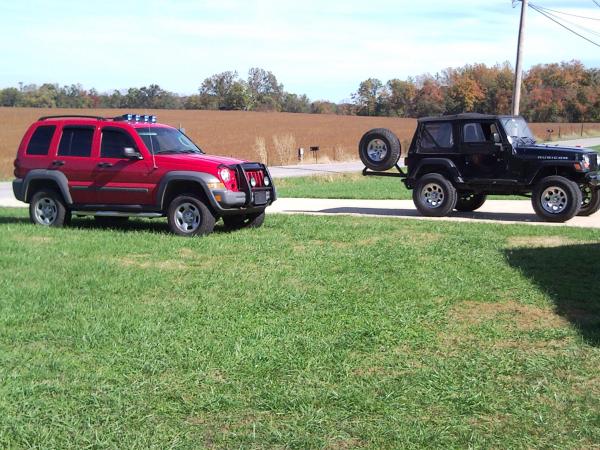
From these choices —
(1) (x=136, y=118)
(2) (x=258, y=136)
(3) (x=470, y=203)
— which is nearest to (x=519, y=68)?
(3) (x=470, y=203)

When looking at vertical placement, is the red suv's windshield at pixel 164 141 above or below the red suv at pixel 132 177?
above

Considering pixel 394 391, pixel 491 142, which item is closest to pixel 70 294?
pixel 394 391

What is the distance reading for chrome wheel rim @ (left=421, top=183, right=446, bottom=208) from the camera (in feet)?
48.8

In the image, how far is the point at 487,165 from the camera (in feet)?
47.2

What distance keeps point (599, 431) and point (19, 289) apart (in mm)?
5582

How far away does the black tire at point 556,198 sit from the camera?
13.6m

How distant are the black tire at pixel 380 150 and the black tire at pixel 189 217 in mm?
4593

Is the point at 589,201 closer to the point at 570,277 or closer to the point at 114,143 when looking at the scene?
the point at 570,277

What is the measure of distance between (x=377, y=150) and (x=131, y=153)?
17.9 feet

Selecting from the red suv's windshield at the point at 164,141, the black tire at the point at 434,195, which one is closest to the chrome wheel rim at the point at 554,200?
the black tire at the point at 434,195

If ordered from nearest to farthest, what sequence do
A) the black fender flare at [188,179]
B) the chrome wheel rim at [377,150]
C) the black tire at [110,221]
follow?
the black fender flare at [188,179] < the black tire at [110,221] < the chrome wheel rim at [377,150]

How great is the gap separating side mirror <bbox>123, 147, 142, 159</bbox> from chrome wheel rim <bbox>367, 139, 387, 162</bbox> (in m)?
Result: 5.24

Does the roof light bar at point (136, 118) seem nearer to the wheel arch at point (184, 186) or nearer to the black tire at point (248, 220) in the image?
the wheel arch at point (184, 186)

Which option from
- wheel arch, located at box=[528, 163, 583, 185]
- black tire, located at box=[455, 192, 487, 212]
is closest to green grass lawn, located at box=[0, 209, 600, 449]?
wheel arch, located at box=[528, 163, 583, 185]
